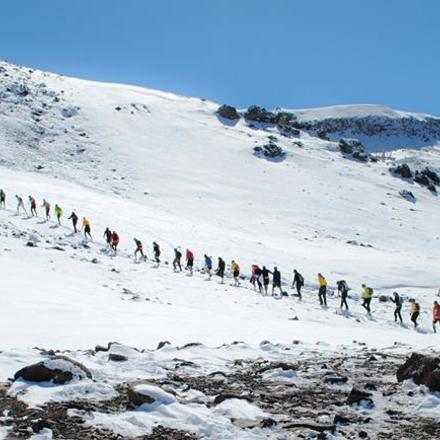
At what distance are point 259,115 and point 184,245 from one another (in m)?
71.3

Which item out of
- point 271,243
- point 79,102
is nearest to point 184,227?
point 271,243

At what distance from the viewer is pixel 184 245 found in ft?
132

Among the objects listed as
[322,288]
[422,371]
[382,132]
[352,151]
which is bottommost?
[422,371]

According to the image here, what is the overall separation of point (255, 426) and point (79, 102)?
86.6 m

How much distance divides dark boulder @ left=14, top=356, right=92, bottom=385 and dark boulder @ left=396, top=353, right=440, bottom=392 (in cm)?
507

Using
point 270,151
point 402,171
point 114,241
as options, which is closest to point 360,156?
point 402,171

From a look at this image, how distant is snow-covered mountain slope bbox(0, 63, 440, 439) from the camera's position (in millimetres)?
10688

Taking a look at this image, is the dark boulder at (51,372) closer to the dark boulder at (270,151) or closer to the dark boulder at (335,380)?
the dark boulder at (335,380)

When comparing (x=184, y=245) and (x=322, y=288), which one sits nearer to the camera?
(x=322, y=288)

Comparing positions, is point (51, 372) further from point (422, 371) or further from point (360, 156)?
point (360, 156)

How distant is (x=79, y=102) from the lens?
89.9 metres

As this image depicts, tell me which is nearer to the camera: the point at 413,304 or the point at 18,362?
the point at 18,362

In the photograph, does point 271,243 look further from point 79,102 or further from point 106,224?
point 79,102

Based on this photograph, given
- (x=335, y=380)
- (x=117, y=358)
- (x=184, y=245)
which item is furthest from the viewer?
(x=184, y=245)
